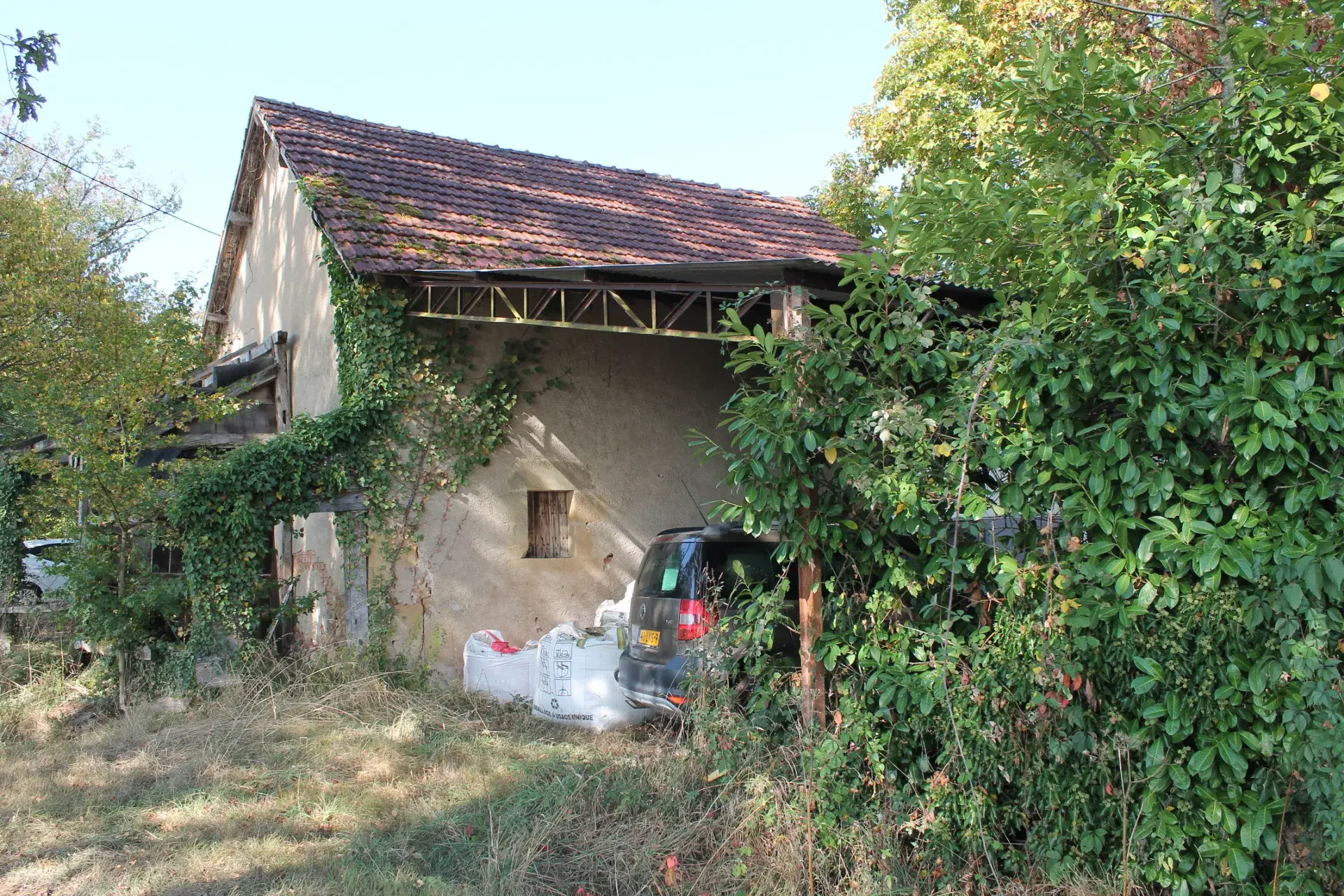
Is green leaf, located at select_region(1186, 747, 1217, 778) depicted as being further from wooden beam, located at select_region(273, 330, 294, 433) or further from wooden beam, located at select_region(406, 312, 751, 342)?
wooden beam, located at select_region(273, 330, 294, 433)

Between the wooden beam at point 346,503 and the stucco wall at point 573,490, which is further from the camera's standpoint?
the stucco wall at point 573,490

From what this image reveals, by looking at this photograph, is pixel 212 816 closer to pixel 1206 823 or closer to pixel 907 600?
pixel 907 600

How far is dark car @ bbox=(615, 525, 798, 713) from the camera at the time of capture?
6.70m

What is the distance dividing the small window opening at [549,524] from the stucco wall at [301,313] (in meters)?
2.03

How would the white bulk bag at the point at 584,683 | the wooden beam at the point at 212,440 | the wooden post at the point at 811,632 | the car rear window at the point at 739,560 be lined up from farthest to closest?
the wooden beam at the point at 212,440 < the white bulk bag at the point at 584,683 < the car rear window at the point at 739,560 < the wooden post at the point at 811,632

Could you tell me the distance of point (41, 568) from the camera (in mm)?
13430

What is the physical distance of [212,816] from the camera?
19.4 ft

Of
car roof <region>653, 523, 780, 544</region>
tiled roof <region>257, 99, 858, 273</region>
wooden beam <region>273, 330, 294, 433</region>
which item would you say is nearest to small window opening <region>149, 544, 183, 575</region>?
wooden beam <region>273, 330, 294, 433</region>

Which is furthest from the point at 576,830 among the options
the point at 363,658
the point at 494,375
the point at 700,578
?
the point at 494,375

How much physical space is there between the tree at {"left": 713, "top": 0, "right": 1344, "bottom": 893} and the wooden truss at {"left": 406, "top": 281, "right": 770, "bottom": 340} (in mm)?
1782

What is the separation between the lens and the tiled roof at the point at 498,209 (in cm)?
970

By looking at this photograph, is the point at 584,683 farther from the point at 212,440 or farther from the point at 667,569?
the point at 212,440

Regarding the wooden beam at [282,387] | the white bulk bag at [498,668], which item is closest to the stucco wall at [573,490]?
the white bulk bag at [498,668]

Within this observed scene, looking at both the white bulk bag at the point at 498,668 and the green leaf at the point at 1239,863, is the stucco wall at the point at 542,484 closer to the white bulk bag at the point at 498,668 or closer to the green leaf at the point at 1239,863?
the white bulk bag at the point at 498,668
